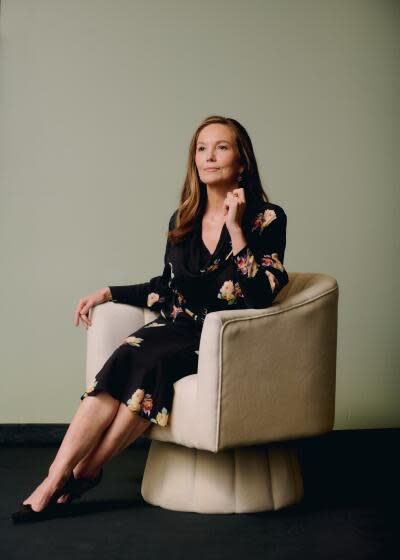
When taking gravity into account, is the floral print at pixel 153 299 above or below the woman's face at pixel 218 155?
below

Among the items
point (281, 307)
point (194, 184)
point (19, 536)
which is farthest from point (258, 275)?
point (19, 536)

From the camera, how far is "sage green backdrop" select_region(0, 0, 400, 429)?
11.2 ft

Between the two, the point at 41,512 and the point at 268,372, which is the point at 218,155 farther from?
the point at 41,512

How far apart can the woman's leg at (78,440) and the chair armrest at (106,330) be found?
0.32m

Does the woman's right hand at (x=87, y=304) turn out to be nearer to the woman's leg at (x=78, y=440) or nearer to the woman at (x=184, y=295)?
the woman at (x=184, y=295)

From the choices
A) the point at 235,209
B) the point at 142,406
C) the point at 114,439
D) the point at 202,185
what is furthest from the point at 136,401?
the point at 202,185

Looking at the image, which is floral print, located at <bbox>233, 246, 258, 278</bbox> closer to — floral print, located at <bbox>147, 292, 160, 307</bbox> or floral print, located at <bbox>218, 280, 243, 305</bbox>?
floral print, located at <bbox>218, 280, 243, 305</bbox>

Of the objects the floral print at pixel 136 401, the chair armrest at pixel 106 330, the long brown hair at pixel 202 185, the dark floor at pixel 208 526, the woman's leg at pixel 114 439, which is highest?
the long brown hair at pixel 202 185

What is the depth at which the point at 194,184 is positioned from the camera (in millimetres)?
2689

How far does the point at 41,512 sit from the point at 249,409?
2.12 ft

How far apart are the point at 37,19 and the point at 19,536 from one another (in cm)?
223

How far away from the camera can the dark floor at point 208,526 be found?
198 centimetres

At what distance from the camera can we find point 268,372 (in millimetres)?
2238

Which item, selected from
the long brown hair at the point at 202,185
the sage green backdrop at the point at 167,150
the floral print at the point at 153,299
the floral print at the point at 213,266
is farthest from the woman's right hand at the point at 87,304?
the sage green backdrop at the point at 167,150
